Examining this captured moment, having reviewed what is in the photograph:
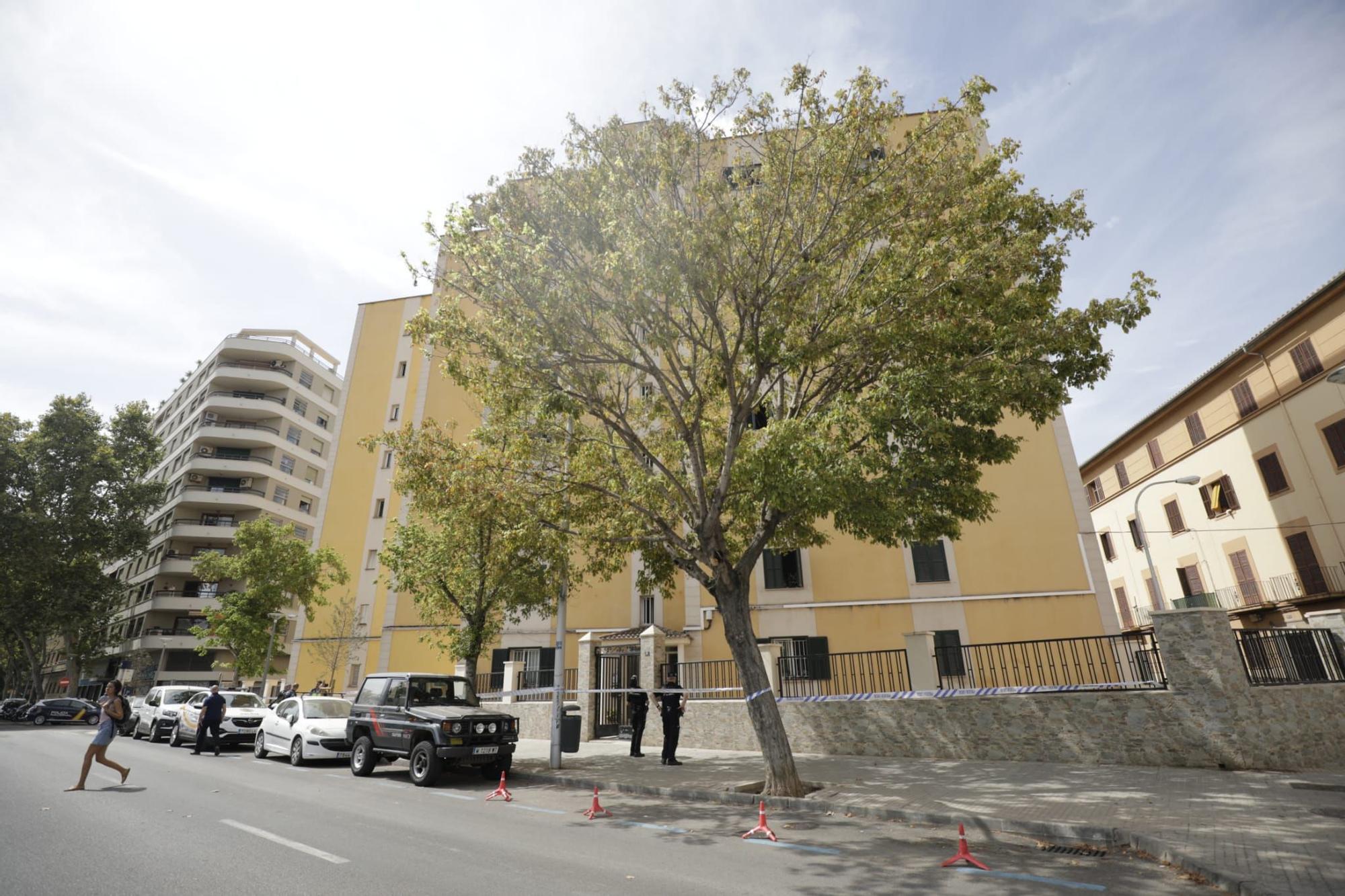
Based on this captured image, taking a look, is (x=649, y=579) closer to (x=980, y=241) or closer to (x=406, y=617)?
(x=980, y=241)

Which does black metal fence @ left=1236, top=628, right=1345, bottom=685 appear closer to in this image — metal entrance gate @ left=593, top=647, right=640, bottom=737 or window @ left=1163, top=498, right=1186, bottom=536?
metal entrance gate @ left=593, top=647, right=640, bottom=737

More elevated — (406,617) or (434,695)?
(406,617)

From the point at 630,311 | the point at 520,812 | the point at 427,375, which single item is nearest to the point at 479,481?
the point at 630,311

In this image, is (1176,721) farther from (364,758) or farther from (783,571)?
(364,758)

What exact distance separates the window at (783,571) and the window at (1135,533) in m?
20.8

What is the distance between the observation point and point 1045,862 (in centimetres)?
615

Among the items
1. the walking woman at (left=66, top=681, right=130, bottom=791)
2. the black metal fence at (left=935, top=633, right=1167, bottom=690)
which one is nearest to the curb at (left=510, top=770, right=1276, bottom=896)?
the black metal fence at (left=935, top=633, right=1167, bottom=690)

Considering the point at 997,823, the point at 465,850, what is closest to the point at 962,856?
the point at 997,823

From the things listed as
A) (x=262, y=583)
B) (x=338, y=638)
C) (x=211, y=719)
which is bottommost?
(x=211, y=719)

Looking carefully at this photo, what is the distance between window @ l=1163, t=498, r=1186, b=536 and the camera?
29.9 m

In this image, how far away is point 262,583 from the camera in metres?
31.2

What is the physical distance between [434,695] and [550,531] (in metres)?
3.84

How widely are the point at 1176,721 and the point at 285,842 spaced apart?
1247 centimetres

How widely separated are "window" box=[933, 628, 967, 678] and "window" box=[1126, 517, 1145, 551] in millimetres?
17523
